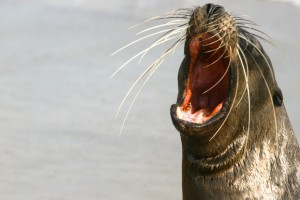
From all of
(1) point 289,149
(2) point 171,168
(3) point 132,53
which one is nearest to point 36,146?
(2) point 171,168

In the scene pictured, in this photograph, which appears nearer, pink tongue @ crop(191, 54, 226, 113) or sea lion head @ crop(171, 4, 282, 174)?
sea lion head @ crop(171, 4, 282, 174)

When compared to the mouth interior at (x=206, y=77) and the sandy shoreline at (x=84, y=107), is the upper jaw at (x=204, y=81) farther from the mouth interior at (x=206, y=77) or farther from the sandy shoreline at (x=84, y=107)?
the sandy shoreline at (x=84, y=107)

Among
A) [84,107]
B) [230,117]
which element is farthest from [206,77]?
[84,107]

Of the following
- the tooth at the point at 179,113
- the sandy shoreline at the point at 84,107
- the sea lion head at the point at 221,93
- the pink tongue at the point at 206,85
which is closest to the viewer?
the tooth at the point at 179,113

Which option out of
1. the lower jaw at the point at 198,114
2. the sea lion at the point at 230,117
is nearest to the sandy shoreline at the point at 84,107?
the sea lion at the point at 230,117

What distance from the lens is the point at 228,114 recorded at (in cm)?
582

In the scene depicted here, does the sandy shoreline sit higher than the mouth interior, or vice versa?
the mouth interior

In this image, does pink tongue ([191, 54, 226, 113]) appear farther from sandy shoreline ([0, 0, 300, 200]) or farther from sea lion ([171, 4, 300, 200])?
sandy shoreline ([0, 0, 300, 200])

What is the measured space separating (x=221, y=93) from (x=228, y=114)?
20 cm

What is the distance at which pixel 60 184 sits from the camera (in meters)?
9.09

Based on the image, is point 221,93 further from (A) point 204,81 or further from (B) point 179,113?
(B) point 179,113

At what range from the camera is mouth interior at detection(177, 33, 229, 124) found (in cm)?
586

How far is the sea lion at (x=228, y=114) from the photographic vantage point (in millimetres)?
5828

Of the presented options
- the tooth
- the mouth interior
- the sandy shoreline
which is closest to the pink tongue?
the mouth interior
